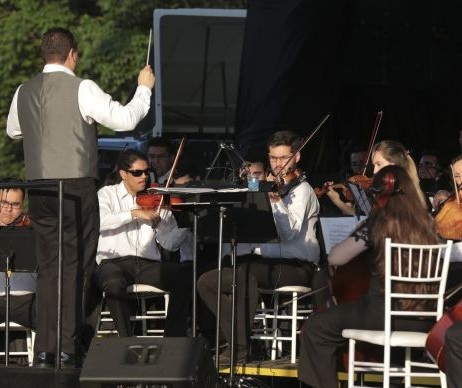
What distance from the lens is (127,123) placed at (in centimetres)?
783

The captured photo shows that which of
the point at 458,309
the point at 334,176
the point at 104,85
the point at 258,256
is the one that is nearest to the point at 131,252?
the point at 258,256

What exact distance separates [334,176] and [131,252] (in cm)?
174

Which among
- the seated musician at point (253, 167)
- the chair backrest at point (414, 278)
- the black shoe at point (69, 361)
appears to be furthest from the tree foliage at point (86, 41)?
the chair backrest at point (414, 278)

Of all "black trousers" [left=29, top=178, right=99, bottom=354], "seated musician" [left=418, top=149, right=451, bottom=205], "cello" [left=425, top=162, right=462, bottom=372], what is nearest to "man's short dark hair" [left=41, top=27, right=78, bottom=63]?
"black trousers" [left=29, top=178, right=99, bottom=354]

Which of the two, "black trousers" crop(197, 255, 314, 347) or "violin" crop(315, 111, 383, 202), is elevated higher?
"violin" crop(315, 111, 383, 202)

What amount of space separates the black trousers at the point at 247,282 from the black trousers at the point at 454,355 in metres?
1.82

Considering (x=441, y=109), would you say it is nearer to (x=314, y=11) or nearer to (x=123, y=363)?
(x=314, y=11)

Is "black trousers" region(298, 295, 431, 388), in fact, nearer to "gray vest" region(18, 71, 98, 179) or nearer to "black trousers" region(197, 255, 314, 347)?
"black trousers" region(197, 255, 314, 347)

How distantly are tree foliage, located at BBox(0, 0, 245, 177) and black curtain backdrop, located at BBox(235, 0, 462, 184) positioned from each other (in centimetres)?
980

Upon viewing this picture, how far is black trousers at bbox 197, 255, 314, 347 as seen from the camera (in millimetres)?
8875

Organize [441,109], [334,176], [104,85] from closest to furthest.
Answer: [334,176], [441,109], [104,85]

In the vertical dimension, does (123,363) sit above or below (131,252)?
below

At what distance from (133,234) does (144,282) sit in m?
0.34

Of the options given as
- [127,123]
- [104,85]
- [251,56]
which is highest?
[104,85]
